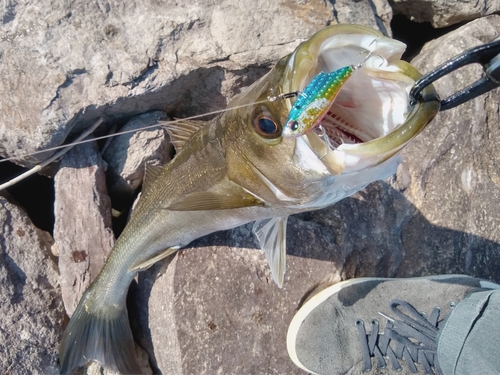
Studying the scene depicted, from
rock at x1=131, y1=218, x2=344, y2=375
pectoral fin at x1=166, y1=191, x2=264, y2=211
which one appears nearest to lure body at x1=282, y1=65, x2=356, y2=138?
pectoral fin at x1=166, y1=191, x2=264, y2=211

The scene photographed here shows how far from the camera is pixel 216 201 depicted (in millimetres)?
2412

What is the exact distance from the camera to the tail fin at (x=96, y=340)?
3.00 metres

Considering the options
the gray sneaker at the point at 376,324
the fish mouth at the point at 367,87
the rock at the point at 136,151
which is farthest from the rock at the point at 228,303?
the fish mouth at the point at 367,87

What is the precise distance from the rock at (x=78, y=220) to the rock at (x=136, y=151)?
0.46ft

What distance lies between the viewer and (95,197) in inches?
123

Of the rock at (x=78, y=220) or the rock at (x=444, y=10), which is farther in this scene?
the rock at (x=444, y=10)

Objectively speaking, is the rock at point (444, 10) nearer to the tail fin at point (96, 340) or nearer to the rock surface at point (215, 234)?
the rock surface at point (215, 234)

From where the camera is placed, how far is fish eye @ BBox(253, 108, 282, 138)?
192 centimetres

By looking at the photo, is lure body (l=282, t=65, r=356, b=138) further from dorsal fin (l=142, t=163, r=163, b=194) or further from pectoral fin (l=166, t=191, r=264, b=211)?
dorsal fin (l=142, t=163, r=163, b=194)

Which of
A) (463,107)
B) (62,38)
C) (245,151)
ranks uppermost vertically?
(62,38)

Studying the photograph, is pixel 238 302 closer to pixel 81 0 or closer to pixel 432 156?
pixel 432 156

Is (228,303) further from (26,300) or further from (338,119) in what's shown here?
(338,119)

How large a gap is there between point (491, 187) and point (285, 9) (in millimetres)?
2005

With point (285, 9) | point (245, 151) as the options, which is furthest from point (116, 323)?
point (285, 9)
